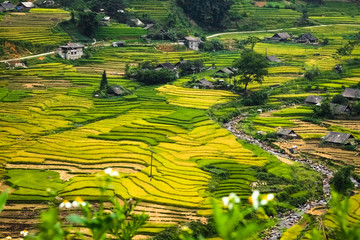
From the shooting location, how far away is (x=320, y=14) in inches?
3354

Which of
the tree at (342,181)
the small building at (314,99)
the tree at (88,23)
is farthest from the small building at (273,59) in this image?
the tree at (342,181)

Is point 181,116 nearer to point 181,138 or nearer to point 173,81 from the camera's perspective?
point 181,138

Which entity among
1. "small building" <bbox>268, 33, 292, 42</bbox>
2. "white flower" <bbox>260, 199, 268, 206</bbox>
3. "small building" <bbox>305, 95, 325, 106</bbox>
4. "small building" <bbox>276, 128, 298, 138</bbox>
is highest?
"white flower" <bbox>260, 199, 268, 206</bbox>

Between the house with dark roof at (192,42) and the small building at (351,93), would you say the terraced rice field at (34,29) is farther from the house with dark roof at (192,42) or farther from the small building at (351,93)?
the small building at (351,93)

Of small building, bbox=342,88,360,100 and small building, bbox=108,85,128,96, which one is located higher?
small building, bbox=342,88,360,100

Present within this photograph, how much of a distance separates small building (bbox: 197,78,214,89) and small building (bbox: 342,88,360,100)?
45.1 ft

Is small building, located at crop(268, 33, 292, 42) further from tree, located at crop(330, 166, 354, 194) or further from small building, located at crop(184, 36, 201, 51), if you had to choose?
tree, located at crop(330, 166, 354, 194)

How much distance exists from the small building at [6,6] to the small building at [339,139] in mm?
47791

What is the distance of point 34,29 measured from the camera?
58.8 metres

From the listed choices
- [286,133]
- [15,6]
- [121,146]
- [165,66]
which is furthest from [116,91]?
[15,6]

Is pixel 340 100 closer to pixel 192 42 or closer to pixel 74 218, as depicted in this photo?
pixel 192 42

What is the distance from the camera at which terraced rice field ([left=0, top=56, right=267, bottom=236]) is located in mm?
24391

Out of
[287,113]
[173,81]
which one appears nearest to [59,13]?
[173,81]

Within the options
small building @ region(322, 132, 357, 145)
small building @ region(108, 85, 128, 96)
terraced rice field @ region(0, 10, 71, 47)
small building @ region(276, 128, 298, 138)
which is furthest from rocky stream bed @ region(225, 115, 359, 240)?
terraced rice field @ region(0, 10, 71, 47)
